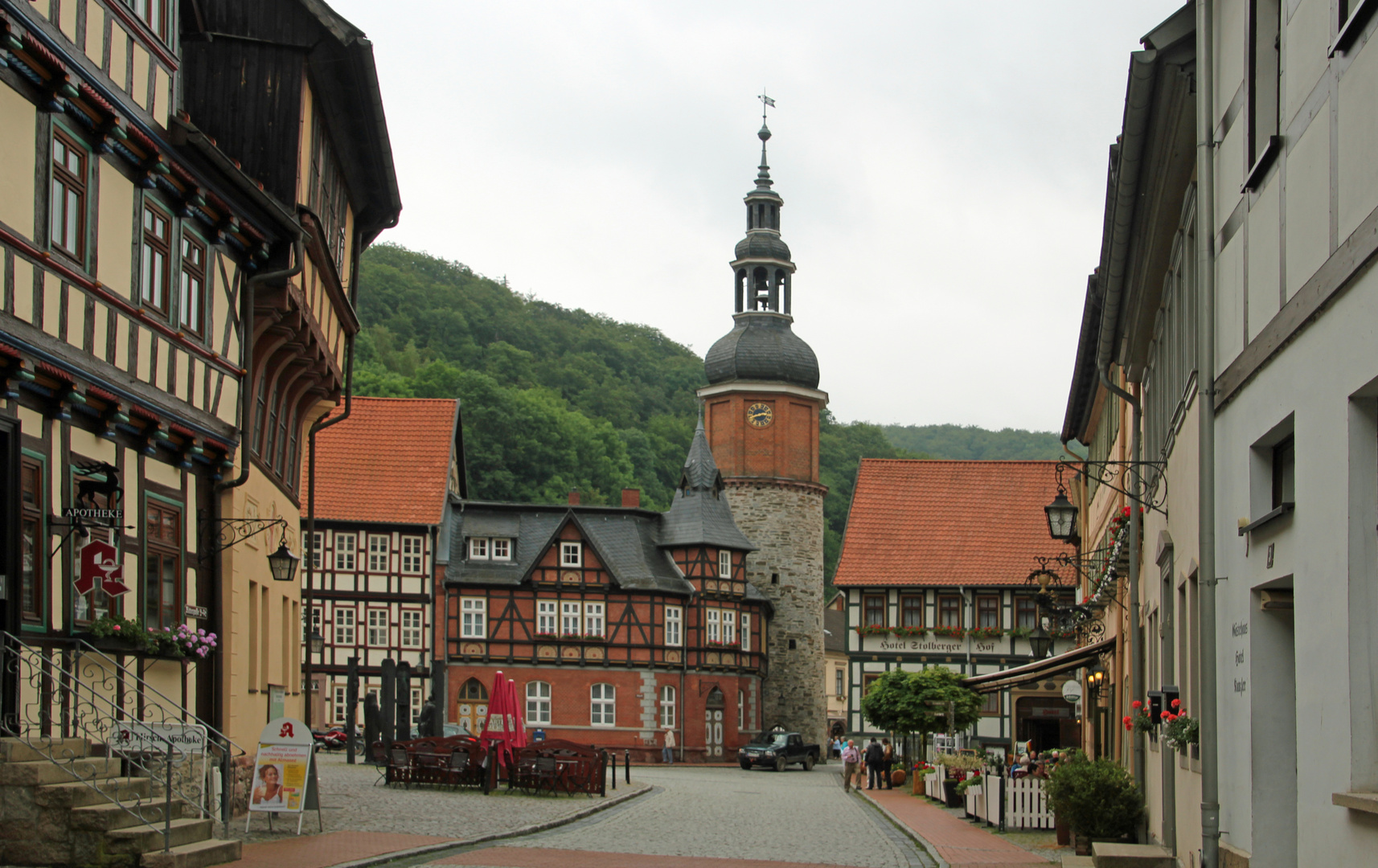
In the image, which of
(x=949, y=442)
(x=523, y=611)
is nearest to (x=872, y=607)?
(x=523, y=611)

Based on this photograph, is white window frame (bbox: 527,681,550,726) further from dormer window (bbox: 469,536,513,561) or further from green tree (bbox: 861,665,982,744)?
green tree (bbox: 861,665,982,744)

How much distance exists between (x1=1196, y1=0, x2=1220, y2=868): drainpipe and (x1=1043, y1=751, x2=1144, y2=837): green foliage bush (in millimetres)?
6914

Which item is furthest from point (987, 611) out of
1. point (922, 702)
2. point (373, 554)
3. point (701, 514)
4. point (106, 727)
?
point (106, 727)

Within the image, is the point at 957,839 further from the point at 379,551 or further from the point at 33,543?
the point at 379,551

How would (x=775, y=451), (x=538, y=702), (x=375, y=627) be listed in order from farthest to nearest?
1. (x=775, y=451)
2. (x=538, y=702)
3. (x=375, y=627)

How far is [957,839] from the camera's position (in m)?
20.9

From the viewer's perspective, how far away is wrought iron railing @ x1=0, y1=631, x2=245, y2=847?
12.1 metres

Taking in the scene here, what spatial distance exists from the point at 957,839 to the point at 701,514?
3963 centimetres

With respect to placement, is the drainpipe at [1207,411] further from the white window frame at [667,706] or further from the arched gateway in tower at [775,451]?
the arched gateway in tower at [775,451]

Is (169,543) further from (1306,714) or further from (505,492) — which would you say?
(505,492)

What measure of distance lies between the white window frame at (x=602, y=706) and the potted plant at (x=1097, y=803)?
38.9 m

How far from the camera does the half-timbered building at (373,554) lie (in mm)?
53062

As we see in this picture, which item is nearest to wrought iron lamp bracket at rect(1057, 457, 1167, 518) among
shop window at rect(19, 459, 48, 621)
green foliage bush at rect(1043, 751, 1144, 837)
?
green foliage bush at rect(1043, 751, 1144, 837)

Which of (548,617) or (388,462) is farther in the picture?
(548,617)
